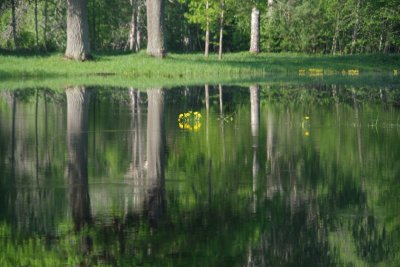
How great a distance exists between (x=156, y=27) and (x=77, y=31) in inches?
158

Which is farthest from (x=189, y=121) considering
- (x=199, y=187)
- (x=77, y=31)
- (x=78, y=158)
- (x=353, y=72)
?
(x=353, y=72)

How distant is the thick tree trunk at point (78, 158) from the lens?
11469mm

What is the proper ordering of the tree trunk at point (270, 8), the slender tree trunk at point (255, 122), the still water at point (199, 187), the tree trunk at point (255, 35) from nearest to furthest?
the still water at point (199, 187) → the slender tree trunk at point (255, 122) → the tree trunk at point (255, 35) → the tree trunk at point (270, 8)

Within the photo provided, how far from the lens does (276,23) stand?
62531mm

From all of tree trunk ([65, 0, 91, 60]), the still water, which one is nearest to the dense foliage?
tree trunk ([65, 0, 91, 60])

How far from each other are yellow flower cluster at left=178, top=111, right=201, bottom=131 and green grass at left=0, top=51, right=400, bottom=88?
12.9m

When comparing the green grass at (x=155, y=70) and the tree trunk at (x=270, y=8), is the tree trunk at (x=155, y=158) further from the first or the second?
the tree trunk at (x=270, y=8)

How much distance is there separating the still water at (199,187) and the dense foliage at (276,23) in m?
31.8

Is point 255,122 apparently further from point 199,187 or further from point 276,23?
point 276,23

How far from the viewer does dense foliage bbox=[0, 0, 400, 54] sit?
58531mm

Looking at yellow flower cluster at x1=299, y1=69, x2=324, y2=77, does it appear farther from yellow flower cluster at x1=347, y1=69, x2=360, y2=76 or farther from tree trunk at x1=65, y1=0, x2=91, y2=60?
tree trunk at x1=65, y1=0, x2=91, y2=60

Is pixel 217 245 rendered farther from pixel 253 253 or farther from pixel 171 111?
pixel 171 111

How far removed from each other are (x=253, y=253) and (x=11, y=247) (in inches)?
90.9

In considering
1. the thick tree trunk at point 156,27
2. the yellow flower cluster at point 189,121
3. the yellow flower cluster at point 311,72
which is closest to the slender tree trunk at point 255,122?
the yellow flower cluster at point 189,121
